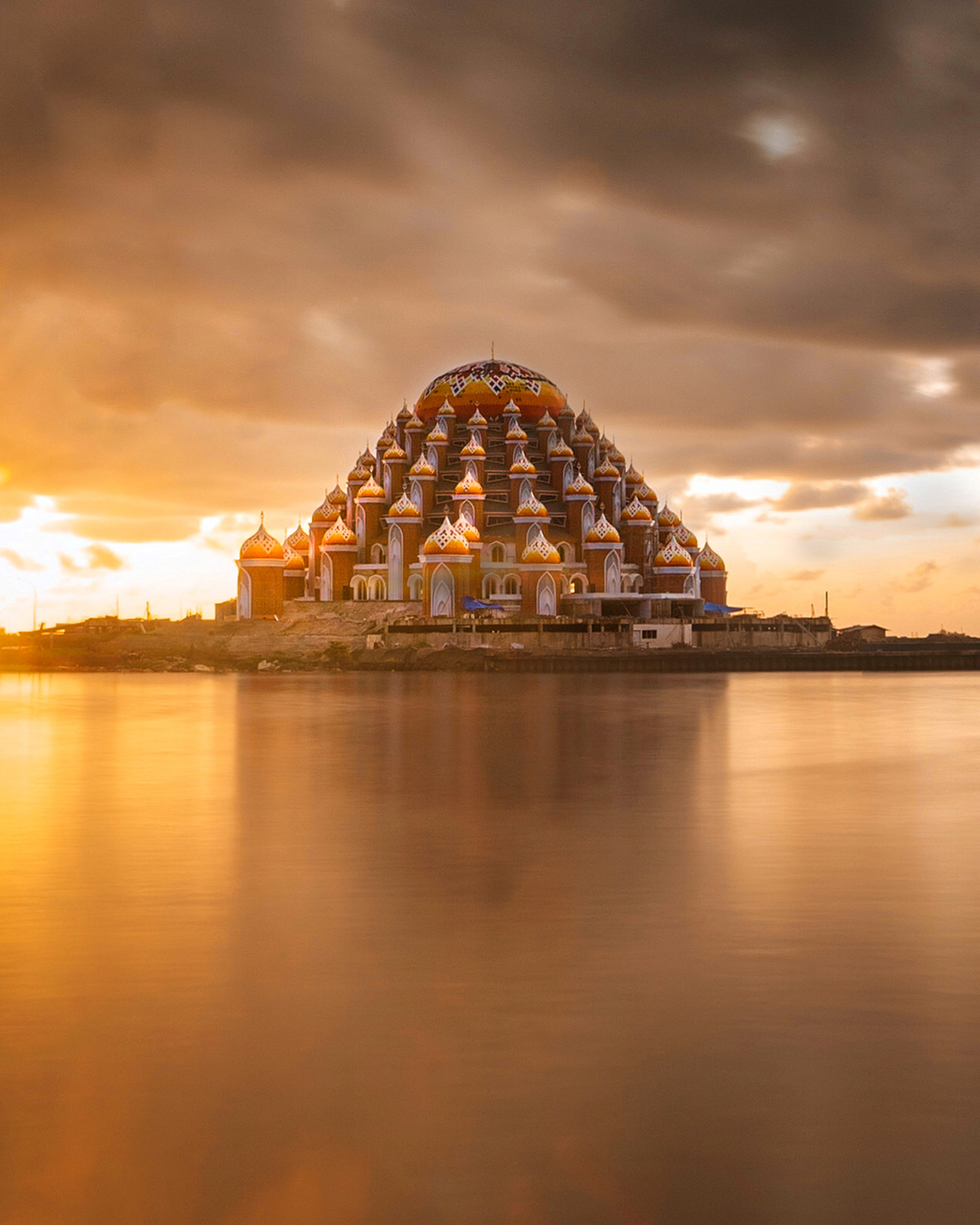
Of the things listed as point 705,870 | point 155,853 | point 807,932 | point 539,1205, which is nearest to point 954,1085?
point 539,1205

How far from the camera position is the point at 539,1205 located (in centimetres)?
569

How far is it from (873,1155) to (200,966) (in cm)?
546

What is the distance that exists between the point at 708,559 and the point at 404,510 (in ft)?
81.9

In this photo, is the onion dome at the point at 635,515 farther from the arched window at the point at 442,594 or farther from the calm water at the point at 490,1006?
the calm water at the point at 490,1006

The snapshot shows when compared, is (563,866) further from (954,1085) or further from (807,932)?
(954,1085)

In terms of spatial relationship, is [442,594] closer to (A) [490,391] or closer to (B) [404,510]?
(B) [404,510]

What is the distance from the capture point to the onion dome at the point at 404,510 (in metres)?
74.1

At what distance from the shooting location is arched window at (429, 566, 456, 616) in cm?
7075

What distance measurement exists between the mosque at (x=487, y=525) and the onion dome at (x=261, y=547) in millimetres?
77

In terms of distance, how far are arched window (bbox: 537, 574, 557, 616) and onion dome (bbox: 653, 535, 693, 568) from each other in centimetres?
957

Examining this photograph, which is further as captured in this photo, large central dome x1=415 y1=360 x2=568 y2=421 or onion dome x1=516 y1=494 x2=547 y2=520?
large central dome x1=415 y1=360 x2=568 y2=421

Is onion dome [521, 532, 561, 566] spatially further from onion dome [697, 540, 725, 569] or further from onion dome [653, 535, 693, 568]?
onion dome [697, 540, 725, 569]

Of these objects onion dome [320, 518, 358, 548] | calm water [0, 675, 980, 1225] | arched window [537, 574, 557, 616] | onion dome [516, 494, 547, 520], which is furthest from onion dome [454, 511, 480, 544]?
calm water [0, 675, 980, 1225]

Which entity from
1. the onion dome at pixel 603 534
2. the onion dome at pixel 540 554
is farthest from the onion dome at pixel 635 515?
the onion dome at pixel 540 554
